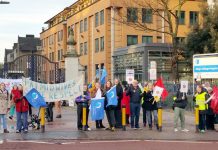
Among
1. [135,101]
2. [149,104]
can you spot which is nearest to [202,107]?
[149,104]

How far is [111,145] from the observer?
1391cm

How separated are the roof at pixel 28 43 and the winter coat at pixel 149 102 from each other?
105817mm

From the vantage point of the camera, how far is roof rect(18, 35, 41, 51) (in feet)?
409

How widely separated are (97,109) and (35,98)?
230 centimetres

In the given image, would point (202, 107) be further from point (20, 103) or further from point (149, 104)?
point (20, 103)

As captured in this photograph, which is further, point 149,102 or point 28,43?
point 28,43

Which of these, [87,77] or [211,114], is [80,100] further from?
[87,77]

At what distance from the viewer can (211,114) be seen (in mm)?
18094

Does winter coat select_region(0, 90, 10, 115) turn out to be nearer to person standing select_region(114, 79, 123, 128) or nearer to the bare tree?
person standing select_region(114, 79, 123, 128)

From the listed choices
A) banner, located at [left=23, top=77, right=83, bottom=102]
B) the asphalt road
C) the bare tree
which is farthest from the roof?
the asphalt road

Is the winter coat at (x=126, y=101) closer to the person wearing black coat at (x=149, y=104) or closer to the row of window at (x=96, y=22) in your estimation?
the person wearing black coat at (x=149, y=104)

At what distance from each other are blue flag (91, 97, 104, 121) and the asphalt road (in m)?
3.31

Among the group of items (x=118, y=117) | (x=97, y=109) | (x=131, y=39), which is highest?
(x=131, y=39)

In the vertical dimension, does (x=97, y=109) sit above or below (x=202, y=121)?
above
